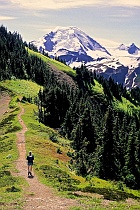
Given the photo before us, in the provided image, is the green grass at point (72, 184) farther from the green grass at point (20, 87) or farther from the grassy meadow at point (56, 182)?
the green grass at point (20, 87)

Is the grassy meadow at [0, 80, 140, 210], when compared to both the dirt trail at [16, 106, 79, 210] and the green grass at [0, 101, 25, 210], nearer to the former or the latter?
the green grass at [0, 101, 25, 210]

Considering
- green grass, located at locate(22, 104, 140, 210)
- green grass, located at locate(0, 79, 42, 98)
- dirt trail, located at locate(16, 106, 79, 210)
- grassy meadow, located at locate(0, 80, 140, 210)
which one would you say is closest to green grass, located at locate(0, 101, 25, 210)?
grassy meadow, located at locate(0, 80, 140, 210)

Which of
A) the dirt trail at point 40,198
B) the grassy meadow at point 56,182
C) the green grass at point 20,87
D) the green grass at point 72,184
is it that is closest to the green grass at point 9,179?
the grassy meadow at point 56,182

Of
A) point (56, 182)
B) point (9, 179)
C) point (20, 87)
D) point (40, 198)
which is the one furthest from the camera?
point (20, 87)

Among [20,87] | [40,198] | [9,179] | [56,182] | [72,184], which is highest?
[40,198]

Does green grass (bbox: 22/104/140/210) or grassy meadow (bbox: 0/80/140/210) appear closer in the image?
grassy meadow (bbox: 0/80/140/210)

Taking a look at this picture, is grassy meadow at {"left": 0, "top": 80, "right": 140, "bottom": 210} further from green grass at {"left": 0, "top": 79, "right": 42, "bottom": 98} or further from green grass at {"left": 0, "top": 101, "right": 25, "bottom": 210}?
green grass at {"left": 0, "top": 79, "right": 42, "bottom": 98}

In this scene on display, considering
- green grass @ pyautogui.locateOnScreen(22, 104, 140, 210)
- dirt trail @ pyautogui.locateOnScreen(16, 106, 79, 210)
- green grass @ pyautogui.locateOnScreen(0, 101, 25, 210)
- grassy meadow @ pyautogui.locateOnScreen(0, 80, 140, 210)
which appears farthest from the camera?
green grass @ pyautogui.locateOnScreen(22, 104, 140, 210)

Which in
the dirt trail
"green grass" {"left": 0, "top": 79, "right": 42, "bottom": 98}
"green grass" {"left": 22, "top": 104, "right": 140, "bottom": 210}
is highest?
the dirt trail

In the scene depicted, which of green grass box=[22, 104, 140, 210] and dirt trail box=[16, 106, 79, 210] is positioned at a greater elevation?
dirt trail box=[16, 106, 79, 210]

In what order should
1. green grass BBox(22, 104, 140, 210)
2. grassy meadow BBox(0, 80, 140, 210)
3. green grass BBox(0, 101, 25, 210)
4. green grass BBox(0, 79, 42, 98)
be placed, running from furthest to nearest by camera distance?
green grass BBox(0, 79, 42, 98) → green grass BBox(22, 104, 140, 210) → grassy meadow BBox(0, 80, 140, 210) → green grass BBox(0, 101, 25, 210)

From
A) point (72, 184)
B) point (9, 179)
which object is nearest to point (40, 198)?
point (9, 179)

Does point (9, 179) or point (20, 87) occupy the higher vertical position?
point (9, 179)

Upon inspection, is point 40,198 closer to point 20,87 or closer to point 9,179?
point 9,179
